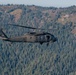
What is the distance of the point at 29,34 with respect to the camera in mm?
92688

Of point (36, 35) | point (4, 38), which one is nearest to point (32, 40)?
point (36, 35)

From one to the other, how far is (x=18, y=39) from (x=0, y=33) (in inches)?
225

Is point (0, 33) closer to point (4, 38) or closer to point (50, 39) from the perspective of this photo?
point (4, 38)

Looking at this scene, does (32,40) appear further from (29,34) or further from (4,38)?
(4,38)

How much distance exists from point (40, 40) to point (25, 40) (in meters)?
4.26

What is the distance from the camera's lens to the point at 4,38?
93.5 m

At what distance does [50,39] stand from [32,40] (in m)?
5.67

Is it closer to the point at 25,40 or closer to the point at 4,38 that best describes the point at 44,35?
the point at 25,40

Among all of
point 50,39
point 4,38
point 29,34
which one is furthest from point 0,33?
point 50,39

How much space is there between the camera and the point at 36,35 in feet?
303

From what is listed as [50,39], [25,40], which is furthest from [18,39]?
[50,39]

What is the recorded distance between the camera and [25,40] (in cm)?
9300

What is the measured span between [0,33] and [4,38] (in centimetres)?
212

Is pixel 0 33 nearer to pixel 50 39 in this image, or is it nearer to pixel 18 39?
pixel 18 39
